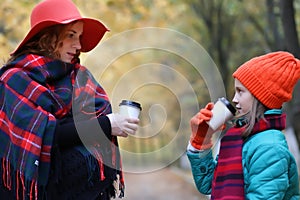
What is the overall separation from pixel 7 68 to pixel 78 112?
0.42m

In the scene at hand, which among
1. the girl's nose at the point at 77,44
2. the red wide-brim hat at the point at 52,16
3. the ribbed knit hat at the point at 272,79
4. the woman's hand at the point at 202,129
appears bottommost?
the woman's hand at the point at 202,129

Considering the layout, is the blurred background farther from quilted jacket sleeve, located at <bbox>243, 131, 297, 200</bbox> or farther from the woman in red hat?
quilted jacket sleeve, located at <bbox>243, 131, 297, 200</bbox>

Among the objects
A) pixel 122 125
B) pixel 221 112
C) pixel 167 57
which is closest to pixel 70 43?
pixel 122 125

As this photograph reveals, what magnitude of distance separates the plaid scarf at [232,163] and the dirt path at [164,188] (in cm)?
919

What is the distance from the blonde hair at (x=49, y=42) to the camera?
3.04 m

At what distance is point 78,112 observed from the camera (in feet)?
9.84

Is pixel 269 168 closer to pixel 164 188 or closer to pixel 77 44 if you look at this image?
pixel 77 44

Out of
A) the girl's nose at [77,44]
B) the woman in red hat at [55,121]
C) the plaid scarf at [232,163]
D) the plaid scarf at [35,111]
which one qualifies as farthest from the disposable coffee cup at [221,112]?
the girl's nose at [77,44]

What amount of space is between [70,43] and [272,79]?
40.4 inches

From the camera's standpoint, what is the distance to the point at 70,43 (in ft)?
10.0

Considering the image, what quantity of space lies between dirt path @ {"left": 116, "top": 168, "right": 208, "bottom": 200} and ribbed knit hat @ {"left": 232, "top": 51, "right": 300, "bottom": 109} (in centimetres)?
926

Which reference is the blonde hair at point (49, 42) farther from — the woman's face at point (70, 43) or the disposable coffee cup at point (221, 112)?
the disposable coffee cup at point (221, 112)

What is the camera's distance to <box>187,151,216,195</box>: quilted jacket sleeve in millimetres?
3068

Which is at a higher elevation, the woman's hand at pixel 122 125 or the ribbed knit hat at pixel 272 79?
the ribbed knit hat at pixel 272 79
